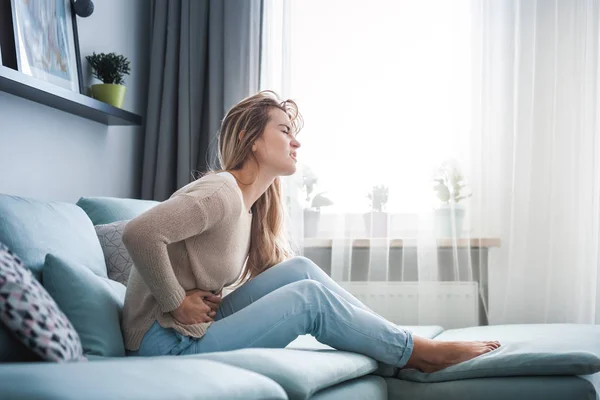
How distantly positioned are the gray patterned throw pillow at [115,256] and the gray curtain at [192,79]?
1.27 metres

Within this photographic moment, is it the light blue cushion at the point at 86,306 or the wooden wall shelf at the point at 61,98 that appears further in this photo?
the wooden wall shelf at the point at 61,98

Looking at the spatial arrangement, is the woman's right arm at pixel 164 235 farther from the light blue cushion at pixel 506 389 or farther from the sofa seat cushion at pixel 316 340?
the light blue cushion at pixel 506 389

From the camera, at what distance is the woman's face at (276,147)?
85.7 inches

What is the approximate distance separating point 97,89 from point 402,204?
1.47 m

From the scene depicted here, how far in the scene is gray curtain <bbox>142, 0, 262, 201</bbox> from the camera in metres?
3.73

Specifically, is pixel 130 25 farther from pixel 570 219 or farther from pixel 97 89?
pixel 570 219

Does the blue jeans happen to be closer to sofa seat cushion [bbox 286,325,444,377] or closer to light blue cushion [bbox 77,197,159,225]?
sofa seat cushion [bbox 286,325,444,377]

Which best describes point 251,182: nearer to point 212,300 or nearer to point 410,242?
point 212,300

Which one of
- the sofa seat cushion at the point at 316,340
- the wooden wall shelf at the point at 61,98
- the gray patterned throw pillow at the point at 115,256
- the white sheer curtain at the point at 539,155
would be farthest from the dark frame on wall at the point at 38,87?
the white sheer curtain at the point at 539,155

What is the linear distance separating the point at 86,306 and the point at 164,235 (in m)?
0.31

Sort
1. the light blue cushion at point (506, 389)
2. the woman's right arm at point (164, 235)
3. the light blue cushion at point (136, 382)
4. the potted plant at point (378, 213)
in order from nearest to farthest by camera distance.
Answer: the light blue cushion at point (136, 382) < the woman's right arm at point (164, 235) < the light blue cushion at point (506, 389) < the potted plant at point (378, 213)

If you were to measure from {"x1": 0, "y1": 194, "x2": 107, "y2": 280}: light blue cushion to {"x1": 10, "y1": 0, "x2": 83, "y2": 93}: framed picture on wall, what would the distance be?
0.68 meters

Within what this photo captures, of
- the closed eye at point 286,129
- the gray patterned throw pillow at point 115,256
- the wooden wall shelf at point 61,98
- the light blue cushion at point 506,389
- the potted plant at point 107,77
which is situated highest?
the potted plant at point 107,77

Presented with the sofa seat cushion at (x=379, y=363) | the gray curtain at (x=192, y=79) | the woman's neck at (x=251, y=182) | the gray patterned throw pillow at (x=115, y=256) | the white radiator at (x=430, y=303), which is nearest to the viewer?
the sofa seat cushion at (x=379, y=363)
